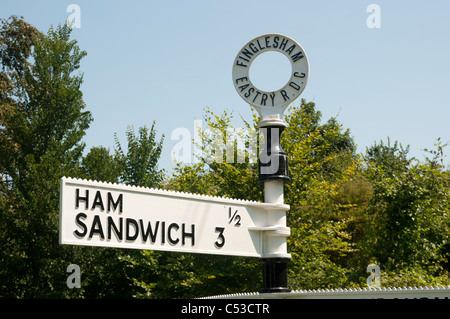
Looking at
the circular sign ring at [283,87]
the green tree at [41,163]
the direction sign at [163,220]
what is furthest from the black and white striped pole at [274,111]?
the green tree at [41,163]

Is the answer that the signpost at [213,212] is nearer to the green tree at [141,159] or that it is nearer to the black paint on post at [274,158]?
the black paint on post at [274,158]

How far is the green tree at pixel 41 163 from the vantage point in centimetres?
1762

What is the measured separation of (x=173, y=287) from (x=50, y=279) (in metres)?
3.73

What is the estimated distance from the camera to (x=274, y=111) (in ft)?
19.6

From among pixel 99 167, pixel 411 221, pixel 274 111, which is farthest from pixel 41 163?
pixel 274 111

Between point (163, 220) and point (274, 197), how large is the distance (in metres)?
1.32

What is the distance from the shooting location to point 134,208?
15.4 feet

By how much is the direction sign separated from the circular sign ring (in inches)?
43.0

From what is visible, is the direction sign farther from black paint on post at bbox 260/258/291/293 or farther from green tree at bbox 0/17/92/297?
green tree at bbox 0/17/92/297

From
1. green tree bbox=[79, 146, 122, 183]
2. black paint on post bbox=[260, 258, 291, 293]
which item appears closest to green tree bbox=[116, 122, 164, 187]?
green tree bbox=[79, 146, 122, 183]
